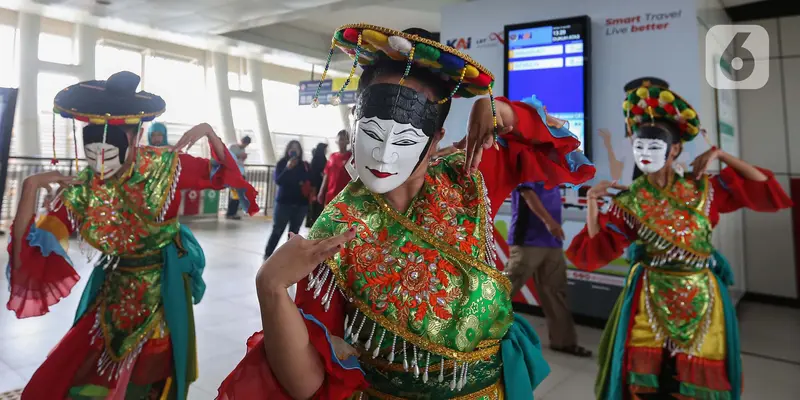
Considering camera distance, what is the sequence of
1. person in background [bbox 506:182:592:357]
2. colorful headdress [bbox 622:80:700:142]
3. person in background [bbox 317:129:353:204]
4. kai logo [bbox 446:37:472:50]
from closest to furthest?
colorful headdress [bbox 622:80:700:142] → person in background [bbox 506:182:592:357] → person in background [bbox 317:129:353:204] → kai logo [bbox 446:37:472:50]

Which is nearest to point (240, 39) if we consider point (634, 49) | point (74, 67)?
point (74, 67)

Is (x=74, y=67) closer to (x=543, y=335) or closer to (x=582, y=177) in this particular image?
(x=543, y=335)

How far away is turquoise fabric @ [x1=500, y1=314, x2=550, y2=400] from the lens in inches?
44.1

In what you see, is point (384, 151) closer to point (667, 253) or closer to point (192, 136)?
point (192, 136)

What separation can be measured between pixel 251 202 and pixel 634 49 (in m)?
3.10

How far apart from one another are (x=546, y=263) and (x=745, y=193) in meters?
1.47

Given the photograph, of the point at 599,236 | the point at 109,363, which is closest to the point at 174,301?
the point at 109,363

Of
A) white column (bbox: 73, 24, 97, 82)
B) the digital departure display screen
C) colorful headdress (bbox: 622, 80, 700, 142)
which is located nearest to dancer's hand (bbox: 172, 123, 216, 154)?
colorful headdress (bbox: 622, 80, 700, 142)

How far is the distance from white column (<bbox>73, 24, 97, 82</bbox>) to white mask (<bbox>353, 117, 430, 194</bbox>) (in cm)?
1086

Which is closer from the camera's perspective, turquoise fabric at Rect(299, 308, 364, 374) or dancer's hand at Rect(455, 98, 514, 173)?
turquoise fabric at Rect(299, 308, 364, 374)

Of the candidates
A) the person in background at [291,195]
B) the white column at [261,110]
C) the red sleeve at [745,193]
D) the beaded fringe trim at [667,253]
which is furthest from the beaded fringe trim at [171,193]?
the white column at [261,110]

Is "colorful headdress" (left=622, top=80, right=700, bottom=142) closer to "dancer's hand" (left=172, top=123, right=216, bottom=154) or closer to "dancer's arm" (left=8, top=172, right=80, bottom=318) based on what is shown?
"dancer's hand" (left=172, top=123, right=216, bottom=154)

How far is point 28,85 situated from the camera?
9.17m

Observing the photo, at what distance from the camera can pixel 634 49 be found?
382 cm
